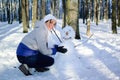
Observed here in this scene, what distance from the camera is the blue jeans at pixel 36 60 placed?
286 inches

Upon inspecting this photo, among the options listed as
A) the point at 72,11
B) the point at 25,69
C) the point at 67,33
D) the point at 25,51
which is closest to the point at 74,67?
the point at 67,33

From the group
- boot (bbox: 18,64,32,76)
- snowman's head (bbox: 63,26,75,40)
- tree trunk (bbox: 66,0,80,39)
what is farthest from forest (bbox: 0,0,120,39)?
boot (bbox: 18,64,32,76)

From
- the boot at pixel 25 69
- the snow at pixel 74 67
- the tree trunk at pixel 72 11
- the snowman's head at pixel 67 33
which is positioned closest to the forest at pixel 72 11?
the tree trunk at pixel 72 11

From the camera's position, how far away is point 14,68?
864cm

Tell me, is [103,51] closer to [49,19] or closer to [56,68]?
[56,68]

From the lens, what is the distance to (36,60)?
7.33 meters

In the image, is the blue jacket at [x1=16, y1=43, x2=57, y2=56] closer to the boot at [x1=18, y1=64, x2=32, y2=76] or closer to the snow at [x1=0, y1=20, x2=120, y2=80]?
the boot at [x1=18, y1=64, x2=32, y2=76]

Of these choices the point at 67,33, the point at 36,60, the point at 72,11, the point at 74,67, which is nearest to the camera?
the point at 36,60

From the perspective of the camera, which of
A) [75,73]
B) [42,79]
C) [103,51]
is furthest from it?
[103,51]

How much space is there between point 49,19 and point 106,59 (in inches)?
124

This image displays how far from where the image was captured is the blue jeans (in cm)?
726

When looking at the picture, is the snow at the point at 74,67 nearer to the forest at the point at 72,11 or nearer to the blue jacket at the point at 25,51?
the blue jacket at the point at 25,51

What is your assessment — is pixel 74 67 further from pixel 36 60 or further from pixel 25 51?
pixel 25 51

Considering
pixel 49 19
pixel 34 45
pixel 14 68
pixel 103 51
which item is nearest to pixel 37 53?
pixel 34 45
